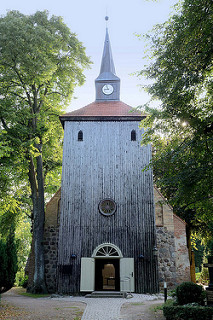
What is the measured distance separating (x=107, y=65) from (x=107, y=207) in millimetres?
12263

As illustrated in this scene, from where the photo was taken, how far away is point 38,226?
17.7m

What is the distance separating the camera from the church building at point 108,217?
52.6ft

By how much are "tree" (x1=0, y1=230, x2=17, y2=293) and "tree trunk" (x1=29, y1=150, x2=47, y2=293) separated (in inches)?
Answer: 203

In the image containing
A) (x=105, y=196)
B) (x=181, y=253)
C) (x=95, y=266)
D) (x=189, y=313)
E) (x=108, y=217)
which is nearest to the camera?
(x=189, y=313)

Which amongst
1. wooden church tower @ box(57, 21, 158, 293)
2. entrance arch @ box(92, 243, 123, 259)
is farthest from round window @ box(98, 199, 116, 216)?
entrance arch @ box(92, 243, 123, 259)

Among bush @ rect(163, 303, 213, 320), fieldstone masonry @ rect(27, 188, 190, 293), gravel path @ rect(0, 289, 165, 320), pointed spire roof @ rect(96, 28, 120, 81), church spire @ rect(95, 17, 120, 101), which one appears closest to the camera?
bush @ rect(163, 303, 213, 320)

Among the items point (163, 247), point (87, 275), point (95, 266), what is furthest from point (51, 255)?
point (163, 247)

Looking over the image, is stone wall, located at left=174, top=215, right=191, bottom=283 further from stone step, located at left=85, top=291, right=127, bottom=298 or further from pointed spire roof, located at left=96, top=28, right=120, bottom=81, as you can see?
pointed spire roof, located at left=96, top=28, right=120, bottom=81

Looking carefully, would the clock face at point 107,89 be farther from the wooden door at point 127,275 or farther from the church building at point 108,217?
the wooden door at point 127,275

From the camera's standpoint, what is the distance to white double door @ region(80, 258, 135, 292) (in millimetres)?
15664

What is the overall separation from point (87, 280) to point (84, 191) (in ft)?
16.4

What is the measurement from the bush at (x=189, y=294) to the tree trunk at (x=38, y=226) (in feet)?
30.4

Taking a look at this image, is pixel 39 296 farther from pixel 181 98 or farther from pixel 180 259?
pixel 181 98

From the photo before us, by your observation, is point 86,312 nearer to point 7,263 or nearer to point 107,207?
point 7,263
